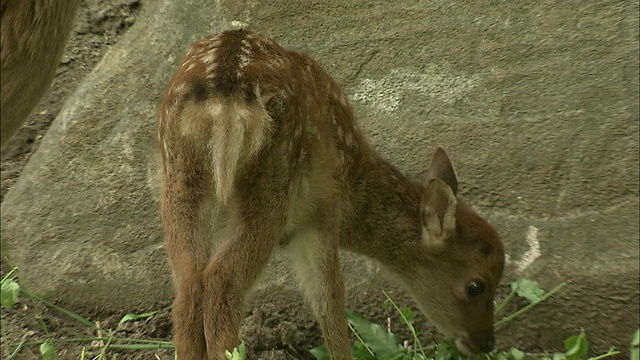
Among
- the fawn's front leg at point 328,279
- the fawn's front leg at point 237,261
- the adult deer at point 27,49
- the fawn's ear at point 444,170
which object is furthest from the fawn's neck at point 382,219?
the adult deer at point 27,49

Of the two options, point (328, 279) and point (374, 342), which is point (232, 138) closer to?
point (328, 279)

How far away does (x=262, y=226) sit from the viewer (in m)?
4.07

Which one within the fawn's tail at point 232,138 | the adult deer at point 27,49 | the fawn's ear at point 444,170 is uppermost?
the adult deer at point 27,49

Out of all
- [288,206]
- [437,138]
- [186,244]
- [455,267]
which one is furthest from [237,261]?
[437,138]

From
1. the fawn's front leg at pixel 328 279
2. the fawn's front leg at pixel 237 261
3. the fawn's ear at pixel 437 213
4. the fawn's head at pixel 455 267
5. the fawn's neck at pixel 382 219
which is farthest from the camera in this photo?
the fawn's neck at pixel 382 219

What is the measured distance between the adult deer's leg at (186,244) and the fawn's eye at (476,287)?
1.84 metres

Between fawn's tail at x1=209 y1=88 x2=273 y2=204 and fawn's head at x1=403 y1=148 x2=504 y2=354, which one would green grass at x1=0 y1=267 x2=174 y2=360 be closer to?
fawn's tail at x1=209 y1=88 x2=273 y2=204

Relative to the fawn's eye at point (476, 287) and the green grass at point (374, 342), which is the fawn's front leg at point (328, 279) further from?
the fawn's eye at point (476, 287)

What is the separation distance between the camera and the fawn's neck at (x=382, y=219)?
5.28 metres

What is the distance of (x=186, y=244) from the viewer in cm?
408

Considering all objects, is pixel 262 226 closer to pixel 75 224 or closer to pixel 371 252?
pixel 371 252

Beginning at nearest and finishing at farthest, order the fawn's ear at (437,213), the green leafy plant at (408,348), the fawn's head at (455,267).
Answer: the green leafy plant at (408,348), the fawn's ear at (437,213), the fawn's head at (455,267)

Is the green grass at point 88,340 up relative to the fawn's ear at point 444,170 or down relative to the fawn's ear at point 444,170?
down

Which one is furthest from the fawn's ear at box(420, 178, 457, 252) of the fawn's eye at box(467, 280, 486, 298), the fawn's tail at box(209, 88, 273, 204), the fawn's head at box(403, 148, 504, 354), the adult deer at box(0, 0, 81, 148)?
the adult deer at box(0, 0, 81, 148)
